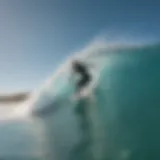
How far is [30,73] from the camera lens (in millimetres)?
1639

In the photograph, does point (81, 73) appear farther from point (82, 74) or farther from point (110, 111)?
point (110, 111)

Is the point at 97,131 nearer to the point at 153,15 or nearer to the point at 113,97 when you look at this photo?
the point at 113,97

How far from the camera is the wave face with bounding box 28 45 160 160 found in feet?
5.17

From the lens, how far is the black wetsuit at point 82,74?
5.39ft

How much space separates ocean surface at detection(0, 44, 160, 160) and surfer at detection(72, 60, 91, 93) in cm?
2

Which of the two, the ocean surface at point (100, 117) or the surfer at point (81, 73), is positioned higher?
the surfer at point (81, 73)

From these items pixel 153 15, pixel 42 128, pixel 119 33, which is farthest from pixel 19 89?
pixel 153 15

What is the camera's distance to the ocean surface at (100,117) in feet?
→ 5.18

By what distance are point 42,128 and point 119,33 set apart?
494 millimetres

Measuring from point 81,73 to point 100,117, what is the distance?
0.20 m

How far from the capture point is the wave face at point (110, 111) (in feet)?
5.17

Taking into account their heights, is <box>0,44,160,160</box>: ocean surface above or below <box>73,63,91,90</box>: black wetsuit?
below

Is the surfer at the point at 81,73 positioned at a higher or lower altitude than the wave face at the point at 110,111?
higher

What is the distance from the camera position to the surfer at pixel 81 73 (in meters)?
1.64
